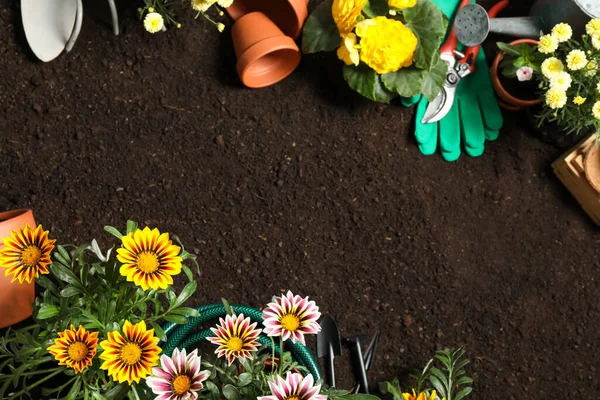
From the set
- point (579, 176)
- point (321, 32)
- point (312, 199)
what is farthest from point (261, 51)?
point (579, 176)

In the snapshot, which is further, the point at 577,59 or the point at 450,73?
the point at 450,73

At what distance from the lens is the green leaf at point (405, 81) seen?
1.66 meters

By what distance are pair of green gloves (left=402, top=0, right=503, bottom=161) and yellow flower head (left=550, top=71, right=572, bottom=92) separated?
0.26 m

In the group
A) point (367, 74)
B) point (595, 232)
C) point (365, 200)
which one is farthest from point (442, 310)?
point (367, 74)

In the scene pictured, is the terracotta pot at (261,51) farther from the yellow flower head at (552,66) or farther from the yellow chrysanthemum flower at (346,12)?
the yellow flower head at (552,66)

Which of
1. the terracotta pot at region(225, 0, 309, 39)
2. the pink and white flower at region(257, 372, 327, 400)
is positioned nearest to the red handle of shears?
the terracotta pot at region(225, 0, 309, 39)

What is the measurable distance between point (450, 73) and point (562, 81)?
0.33 metres

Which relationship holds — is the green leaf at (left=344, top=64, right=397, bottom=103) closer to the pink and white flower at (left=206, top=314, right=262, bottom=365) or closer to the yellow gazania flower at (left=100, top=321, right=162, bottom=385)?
the pink and white flower at (left=206, top=314, right=262, bottom=365)

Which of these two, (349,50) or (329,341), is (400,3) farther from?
(329,341)

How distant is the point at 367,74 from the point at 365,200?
1.11 ft

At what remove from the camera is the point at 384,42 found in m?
1.59

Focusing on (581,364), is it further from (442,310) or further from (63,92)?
(63,92)

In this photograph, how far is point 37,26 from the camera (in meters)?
1.69

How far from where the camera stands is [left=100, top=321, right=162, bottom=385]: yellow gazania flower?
0.96 m
